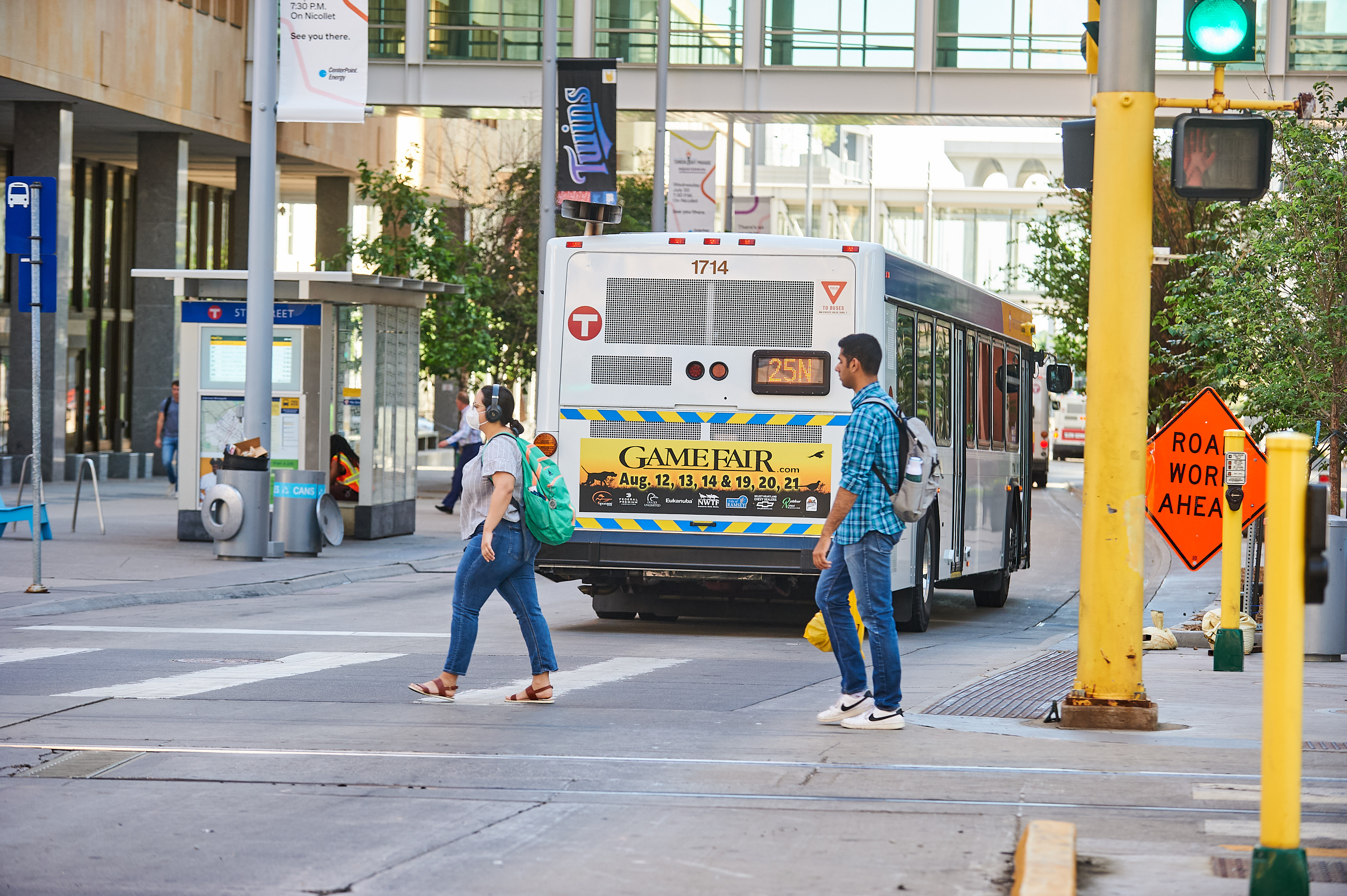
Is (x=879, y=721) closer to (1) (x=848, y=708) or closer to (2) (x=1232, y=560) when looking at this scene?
(1) (x=848, y=708)

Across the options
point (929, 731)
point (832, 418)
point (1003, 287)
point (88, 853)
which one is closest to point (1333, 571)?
Result: point (832, 418)

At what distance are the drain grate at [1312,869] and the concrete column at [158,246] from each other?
33.4m

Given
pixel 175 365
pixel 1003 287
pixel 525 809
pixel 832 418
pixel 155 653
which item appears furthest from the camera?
pixel 1003 287

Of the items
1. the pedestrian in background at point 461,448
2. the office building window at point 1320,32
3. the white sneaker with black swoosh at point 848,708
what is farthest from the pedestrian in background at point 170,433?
the white sneaker with black swoosh at point 848,708

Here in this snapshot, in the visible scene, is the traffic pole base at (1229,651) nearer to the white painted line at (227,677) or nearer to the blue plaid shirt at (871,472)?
the blue plaid shirt at (871,472)

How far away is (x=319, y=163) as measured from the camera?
43.1 m

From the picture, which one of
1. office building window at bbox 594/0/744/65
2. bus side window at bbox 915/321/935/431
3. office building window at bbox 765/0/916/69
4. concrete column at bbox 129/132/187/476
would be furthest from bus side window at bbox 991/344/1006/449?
concrete column at bbox 129/132/187/476

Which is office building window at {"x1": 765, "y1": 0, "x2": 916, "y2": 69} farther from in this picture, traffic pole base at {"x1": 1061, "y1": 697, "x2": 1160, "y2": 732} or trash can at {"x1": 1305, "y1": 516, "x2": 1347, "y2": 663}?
traffic pole base at {"x1": 1061, "y1": 697, "x2": 1160, "y2": 732}

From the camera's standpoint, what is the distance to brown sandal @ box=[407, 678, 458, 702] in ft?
32.4

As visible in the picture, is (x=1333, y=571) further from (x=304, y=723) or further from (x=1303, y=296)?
(x=304, y=723)

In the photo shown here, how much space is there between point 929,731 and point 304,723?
2.98m

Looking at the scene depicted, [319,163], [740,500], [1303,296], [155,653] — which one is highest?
[319,163]

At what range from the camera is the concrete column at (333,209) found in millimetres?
45469

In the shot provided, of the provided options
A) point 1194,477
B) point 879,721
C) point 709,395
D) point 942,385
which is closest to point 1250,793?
point 879,721
